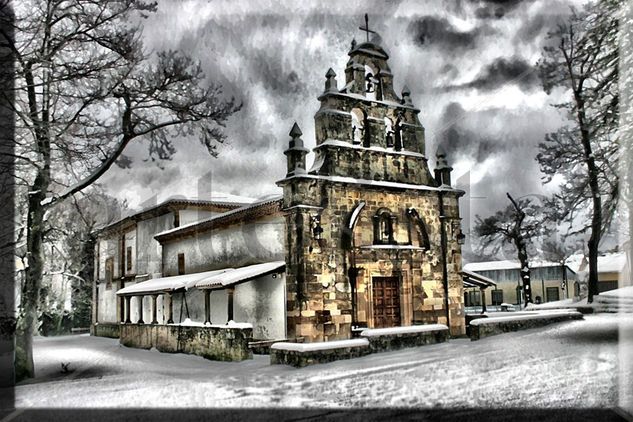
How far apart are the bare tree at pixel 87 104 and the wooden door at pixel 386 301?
5.00 metres

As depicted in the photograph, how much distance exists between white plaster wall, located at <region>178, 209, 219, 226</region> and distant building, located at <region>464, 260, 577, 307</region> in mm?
15193

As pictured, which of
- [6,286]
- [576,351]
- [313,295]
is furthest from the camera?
[313,295]

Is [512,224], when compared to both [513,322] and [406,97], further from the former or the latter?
[406,97]

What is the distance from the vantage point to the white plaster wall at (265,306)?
12.9m

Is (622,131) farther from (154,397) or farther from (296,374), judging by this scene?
(154,397)

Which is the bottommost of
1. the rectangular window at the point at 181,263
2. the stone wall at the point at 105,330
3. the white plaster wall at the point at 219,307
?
the stone wall at the point at 105,330

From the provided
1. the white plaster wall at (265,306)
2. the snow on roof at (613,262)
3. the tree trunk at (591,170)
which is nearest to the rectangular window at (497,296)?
the white plaster wall at (265,306)

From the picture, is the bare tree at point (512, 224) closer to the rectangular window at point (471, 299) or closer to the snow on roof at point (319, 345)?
the snow on roof at point (319, 345)

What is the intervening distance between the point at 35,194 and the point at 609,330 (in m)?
10.4

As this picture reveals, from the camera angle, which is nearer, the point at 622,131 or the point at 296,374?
the point at 622,131

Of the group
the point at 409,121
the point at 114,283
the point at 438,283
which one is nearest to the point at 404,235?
the point at 438,283

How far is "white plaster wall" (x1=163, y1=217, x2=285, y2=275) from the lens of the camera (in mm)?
13459

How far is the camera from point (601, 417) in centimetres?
528

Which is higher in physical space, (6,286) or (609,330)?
(6,286)
